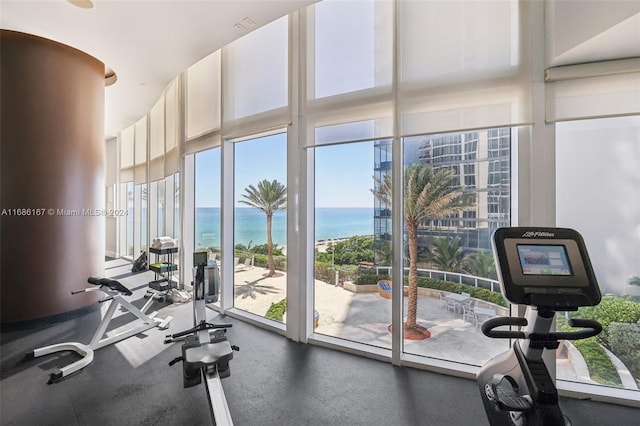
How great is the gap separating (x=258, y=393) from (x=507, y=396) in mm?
1881

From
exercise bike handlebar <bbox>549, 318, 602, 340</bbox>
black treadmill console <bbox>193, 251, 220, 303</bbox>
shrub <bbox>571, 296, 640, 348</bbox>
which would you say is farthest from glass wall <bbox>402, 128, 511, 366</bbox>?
black treadmill console <bbox>193, 251, 220, 303</bbox>

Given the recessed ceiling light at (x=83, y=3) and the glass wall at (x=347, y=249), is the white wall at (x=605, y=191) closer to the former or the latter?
the glass wall at (x=347, y=249)

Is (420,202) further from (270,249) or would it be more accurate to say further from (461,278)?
(270,249)

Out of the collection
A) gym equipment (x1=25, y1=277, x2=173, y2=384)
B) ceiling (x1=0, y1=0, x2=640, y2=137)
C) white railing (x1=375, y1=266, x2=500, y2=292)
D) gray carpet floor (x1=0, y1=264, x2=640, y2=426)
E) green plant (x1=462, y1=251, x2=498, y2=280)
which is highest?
ceiling (x1=0, y1=0, x2=640, y2=137)

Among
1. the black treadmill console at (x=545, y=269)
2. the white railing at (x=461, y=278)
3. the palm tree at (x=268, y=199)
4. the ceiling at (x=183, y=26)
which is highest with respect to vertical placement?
the ceiling at (x=183, y=26)

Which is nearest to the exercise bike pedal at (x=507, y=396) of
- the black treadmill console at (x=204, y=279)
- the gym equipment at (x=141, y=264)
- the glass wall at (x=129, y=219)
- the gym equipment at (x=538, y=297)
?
the gym equipment at (x=538, y=297)

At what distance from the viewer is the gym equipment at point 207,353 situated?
1.99m

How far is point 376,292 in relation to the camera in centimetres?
330

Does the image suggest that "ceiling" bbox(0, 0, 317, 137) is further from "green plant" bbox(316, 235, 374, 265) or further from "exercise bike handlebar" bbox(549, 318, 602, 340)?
"exercise bike handlebar" bbox(549, 318, 602, 340)

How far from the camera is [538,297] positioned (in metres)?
1.43

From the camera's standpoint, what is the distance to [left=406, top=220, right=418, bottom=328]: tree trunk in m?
3.03

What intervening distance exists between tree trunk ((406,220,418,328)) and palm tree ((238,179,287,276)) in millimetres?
1723

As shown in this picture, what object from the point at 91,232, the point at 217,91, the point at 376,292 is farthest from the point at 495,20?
the point at 91,232

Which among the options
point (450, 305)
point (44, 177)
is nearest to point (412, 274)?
point (450, 305)
